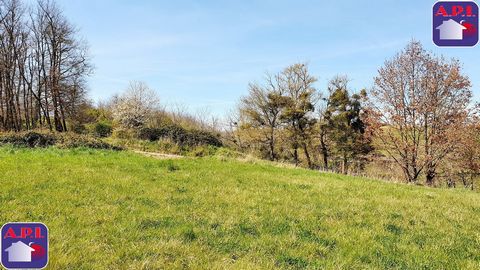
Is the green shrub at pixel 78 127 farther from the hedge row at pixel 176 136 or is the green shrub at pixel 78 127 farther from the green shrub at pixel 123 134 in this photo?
the hedge row at pixel 176 136

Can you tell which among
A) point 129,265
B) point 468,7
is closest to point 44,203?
point 129,265

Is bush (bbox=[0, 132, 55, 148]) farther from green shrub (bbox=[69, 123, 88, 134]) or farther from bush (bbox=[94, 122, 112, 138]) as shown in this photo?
green shrub (bbox=[69, 123, 88, 134])

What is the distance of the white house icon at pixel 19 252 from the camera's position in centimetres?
278

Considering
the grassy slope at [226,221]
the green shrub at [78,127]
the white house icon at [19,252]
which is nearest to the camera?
the white house icon at [19,252]

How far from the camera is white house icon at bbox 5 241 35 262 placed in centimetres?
278

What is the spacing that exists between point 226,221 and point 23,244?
363 cm

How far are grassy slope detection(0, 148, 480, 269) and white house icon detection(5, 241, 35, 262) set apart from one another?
2.55 ft

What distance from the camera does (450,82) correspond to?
22281 millimetres

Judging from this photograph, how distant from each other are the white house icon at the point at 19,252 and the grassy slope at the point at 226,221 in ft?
2.55

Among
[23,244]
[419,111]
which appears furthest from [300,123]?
[23,244]

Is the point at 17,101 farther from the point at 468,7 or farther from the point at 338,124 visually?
the point at 468,7

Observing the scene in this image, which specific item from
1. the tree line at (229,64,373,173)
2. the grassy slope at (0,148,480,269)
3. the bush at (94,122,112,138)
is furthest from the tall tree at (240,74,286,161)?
the grassy slope at (0,148,480,269)

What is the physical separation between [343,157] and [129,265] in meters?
37.0

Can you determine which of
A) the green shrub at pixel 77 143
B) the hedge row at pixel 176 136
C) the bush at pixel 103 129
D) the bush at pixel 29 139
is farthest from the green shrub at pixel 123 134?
the bush at pixel 29 139
